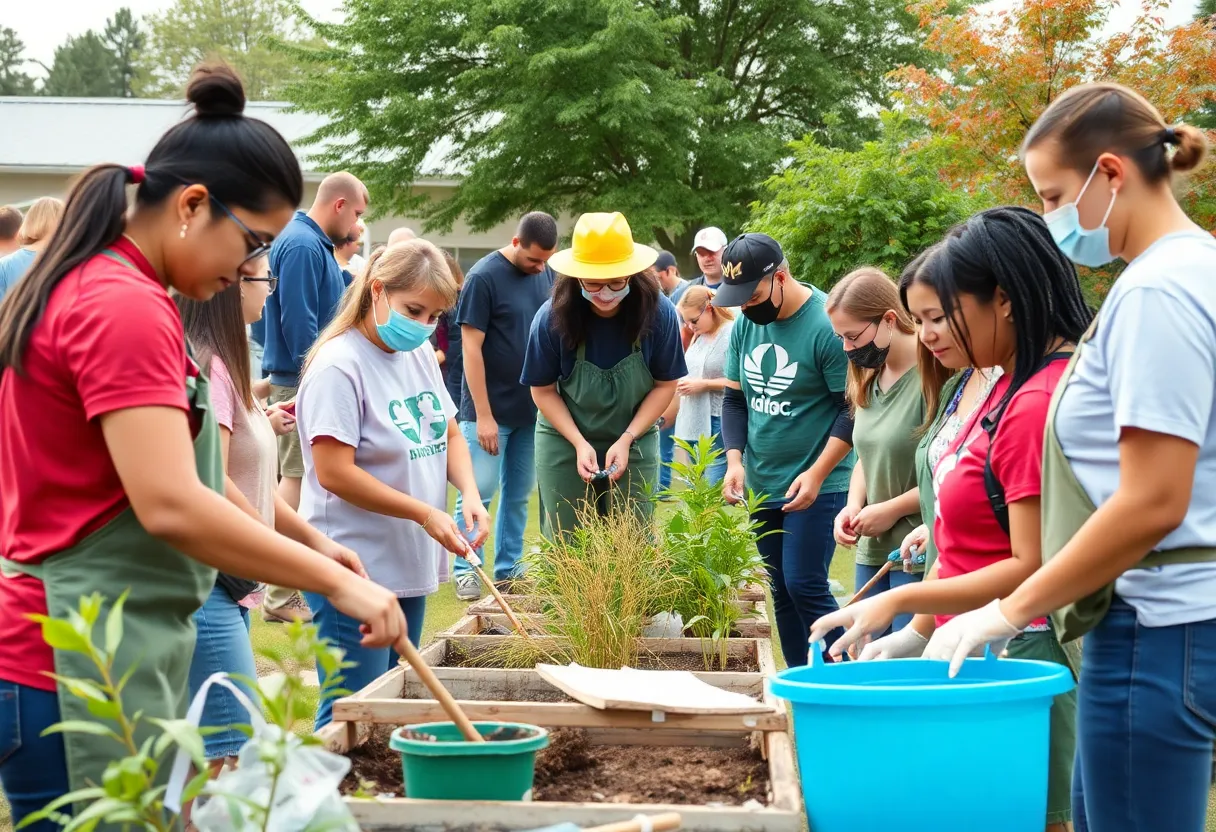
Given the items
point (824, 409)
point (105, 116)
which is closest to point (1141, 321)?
point (824, 409)

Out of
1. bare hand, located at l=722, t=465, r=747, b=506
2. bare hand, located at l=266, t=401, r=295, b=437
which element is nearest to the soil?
bare hand, located at l=266, t=401, r=295, b=437

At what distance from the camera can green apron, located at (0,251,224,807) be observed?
1.67m

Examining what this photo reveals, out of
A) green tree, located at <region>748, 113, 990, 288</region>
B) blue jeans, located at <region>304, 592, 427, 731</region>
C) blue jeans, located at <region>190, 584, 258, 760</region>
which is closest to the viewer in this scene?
blue jeans, located at <region>190, 584, 258, 760</region>

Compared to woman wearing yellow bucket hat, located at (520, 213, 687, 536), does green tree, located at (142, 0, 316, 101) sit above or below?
above

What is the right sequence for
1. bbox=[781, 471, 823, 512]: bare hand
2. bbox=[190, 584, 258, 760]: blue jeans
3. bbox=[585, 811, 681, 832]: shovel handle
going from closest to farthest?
bbox=[585, 811, 681, 832]: shovel handle → bbox=[190, 584, 258, 760]: blue jeans → bbox=[781, 471, 823, 512]: bare hand

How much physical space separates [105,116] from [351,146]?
928 cm

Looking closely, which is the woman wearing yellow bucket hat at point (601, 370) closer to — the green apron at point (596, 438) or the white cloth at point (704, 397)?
the green apron at point (596, 438)

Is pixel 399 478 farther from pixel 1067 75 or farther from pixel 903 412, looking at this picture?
pixel 1067 75

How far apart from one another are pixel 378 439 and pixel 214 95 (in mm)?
1542

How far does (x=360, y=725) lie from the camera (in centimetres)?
276

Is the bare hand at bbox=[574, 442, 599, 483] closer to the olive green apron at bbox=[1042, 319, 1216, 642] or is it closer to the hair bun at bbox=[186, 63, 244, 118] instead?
the olive green apron at bbox=[1042, 319, 1216, 642]

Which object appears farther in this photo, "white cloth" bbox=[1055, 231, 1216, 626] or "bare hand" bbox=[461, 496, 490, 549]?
"bare hand" bbox=[461, 496, 490, 549]

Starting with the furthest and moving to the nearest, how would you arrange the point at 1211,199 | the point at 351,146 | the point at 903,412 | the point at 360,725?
the point at 351,146 → the point at 1211,199 → the point at 903,412 → the point at 360,725

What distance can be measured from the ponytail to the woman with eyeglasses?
6860 mm
